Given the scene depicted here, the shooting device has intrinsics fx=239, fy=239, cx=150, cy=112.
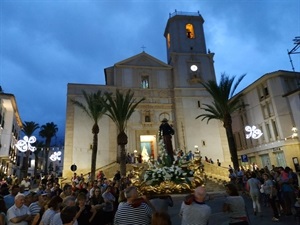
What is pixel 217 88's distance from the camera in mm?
21453

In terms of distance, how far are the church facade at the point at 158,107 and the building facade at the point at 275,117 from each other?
486 cm

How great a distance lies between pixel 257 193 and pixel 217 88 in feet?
45.0

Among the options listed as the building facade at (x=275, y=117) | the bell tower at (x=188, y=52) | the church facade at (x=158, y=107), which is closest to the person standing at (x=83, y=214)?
the building facade at (x=275, y=117)

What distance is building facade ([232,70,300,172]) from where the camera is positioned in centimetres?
2653

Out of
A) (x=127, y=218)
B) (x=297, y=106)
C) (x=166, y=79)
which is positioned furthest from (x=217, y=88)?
(x=127, y=218)

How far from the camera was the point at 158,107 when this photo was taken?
107 ft

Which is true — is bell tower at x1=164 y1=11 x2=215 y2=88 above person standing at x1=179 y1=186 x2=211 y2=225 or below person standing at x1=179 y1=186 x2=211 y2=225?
above

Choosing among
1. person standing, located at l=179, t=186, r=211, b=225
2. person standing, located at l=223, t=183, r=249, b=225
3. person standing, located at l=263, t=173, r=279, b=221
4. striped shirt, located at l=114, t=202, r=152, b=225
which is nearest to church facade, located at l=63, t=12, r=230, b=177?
person standing, located at l=263, t=173, r=279, b=221

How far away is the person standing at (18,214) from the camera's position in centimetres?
449

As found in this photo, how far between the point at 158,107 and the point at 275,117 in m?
14.5

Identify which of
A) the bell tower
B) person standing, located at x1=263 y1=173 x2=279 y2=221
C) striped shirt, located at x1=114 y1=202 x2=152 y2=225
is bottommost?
person standing, located at x1=263 y1=173 x2=279 y2=221

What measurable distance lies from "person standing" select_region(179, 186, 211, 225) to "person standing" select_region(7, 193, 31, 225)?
3136 mm

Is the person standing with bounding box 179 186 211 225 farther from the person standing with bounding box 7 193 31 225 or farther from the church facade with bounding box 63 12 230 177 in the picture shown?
the church facade with bounding box 63 12 230 177

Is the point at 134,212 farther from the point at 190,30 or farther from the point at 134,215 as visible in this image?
the point at 190,30
